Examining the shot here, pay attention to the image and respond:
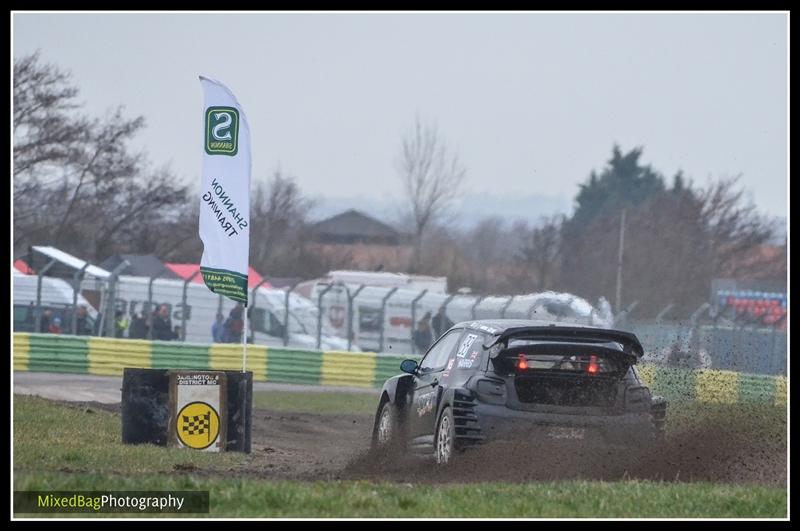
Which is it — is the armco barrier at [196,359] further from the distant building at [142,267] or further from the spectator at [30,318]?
the distant building at [142,267]

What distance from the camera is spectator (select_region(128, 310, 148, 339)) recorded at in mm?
27594

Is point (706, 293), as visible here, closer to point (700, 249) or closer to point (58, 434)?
point (700, 249)

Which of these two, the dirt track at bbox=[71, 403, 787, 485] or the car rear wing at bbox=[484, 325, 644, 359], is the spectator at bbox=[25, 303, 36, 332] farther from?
the car rear wing at bbox=[484, 325, 644, 359]

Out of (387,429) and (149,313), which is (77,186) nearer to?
(149,313)

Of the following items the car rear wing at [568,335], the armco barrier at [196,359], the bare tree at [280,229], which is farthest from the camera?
the bare tree at [280,229]

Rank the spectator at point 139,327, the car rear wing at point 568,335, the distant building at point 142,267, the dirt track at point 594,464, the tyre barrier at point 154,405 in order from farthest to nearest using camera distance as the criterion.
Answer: the distant building at point 142,267
the spectator at point 139,327
the tyre barrier at point 154,405
the car rear wing at point 568,335
the dirt track at point 594,464

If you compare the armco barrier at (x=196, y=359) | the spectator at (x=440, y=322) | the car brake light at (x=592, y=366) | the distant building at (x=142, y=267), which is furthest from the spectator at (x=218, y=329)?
the car brake light at (x=592, y=366)

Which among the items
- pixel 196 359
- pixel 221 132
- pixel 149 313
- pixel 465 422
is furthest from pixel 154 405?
pixel 149 313

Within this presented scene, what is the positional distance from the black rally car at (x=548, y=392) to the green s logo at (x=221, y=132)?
3244 mm

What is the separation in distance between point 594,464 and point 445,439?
1232mm

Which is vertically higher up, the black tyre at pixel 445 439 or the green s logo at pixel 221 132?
the green s logo at pixel 221 132

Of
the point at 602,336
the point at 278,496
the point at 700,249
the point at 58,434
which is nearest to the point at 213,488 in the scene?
the point at 278,496

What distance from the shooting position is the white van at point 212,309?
27625mm

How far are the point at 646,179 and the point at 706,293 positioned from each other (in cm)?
3250
